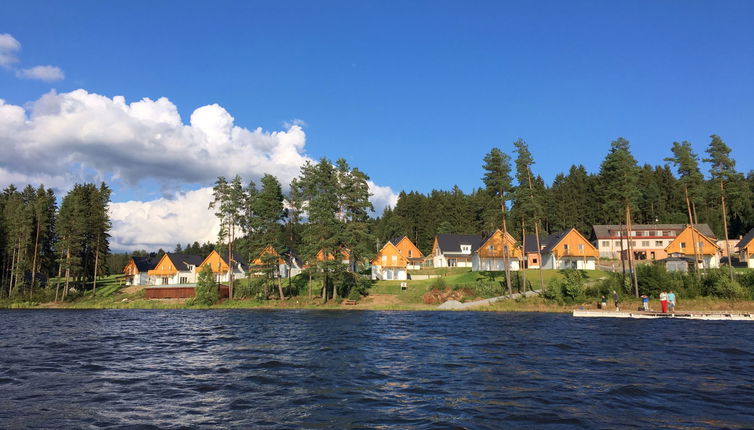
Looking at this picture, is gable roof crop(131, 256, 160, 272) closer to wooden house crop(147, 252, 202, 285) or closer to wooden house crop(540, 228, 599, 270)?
wooden house crop(147, 252, 202, 285)

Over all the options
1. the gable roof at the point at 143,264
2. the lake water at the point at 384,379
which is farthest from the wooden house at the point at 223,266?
the lake water at the point at 384,379

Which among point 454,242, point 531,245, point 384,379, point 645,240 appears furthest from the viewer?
point 454,242

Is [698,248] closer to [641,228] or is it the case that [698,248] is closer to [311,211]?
[641,228]

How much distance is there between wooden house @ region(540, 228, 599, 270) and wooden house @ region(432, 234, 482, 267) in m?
20.9

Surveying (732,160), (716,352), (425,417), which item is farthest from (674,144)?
(425,417)

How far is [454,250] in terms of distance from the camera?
362 feet

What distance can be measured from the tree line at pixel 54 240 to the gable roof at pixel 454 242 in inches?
2930

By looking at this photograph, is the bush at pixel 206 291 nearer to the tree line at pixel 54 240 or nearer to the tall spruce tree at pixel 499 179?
the tree line at pixel 54 240

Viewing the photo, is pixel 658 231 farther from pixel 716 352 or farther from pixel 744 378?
pixel 744 378

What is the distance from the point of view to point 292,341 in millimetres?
32562

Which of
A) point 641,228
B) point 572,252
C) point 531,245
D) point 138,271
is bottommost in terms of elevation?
point 138,271

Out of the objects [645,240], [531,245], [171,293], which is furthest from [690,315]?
[171,293]

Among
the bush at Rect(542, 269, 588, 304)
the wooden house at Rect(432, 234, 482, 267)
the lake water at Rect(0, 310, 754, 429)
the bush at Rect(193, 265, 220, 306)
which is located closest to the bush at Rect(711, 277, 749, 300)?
the bush at Rect(542, 269, 588, 304)

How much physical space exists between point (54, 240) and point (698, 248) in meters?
133
